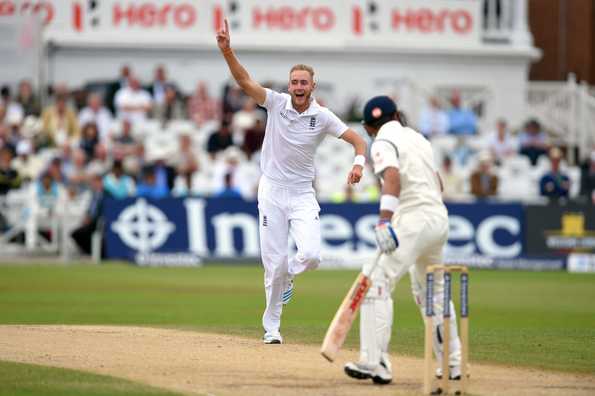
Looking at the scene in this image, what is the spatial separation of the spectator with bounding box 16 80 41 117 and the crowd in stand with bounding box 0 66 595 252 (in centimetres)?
2

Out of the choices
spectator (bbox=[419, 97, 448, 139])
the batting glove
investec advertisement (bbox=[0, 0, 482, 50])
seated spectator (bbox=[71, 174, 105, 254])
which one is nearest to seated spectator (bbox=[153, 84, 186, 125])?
investec advertisement (bbox=[0, 0, 482, 50])

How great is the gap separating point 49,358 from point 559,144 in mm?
21748

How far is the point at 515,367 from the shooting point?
11.1m

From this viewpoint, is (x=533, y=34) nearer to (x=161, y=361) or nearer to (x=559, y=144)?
(x=559, y=144)

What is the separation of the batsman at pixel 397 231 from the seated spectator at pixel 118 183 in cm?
1537

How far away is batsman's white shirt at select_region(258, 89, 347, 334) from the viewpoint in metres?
11.9

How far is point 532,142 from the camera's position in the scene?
28766mm

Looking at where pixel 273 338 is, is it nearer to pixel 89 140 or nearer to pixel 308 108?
pixel 308 108

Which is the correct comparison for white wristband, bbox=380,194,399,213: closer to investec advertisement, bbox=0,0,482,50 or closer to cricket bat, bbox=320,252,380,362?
cricket bat, bbox=320,252,380,362

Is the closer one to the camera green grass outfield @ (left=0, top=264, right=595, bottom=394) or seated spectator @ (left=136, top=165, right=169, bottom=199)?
green grass outfield @ (left=0, top=264, right=595, bottom=394)

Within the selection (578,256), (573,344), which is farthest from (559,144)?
(573,344)

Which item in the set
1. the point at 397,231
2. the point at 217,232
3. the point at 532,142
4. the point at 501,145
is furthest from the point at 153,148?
the point at 397,231

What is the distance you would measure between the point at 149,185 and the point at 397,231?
15769 millimetres

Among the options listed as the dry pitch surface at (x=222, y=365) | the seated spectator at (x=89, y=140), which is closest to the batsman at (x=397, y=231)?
the dry pitch surface at (x=222, y=365)
